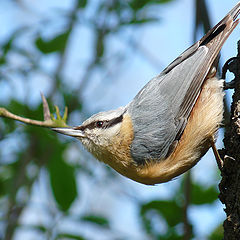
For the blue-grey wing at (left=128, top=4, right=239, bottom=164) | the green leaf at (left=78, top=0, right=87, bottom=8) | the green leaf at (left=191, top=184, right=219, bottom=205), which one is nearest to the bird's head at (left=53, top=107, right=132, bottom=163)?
the blue-grey wing at (left=128, top=4, right=239, bottom=164)

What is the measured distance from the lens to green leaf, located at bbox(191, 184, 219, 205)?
375 centimetres

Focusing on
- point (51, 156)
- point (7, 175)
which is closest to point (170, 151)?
point (51, 156)

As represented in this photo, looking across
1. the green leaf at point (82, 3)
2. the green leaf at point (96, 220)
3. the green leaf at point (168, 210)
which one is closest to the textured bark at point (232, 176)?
the green leaf at point (168, 210)

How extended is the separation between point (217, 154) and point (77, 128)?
103cm

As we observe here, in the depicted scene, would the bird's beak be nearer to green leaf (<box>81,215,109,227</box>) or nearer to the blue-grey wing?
the blue-grey wing

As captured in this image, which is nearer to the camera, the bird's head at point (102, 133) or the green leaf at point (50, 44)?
the bird's head at point (102, 133)

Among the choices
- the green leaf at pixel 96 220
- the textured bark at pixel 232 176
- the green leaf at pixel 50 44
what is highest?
the green leaf at pixel 50 44

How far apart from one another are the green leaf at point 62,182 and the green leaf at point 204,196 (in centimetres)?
92

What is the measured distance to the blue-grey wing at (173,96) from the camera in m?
3.39

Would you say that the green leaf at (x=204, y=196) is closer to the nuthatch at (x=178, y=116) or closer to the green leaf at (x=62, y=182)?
the nuthatch at (x=178, y=116)

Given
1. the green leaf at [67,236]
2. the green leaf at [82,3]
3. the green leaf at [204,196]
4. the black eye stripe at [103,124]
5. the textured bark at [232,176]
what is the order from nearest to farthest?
the textured bark at [232,176] < the green leaf at [67,236] < the black eye stripe at [103,124] < the green leaf at [204,196] < the green leaf at [82,3]

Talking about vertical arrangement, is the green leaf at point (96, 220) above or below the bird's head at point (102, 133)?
below

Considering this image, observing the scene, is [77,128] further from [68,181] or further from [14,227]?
[14,227]

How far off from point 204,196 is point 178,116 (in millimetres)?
758
